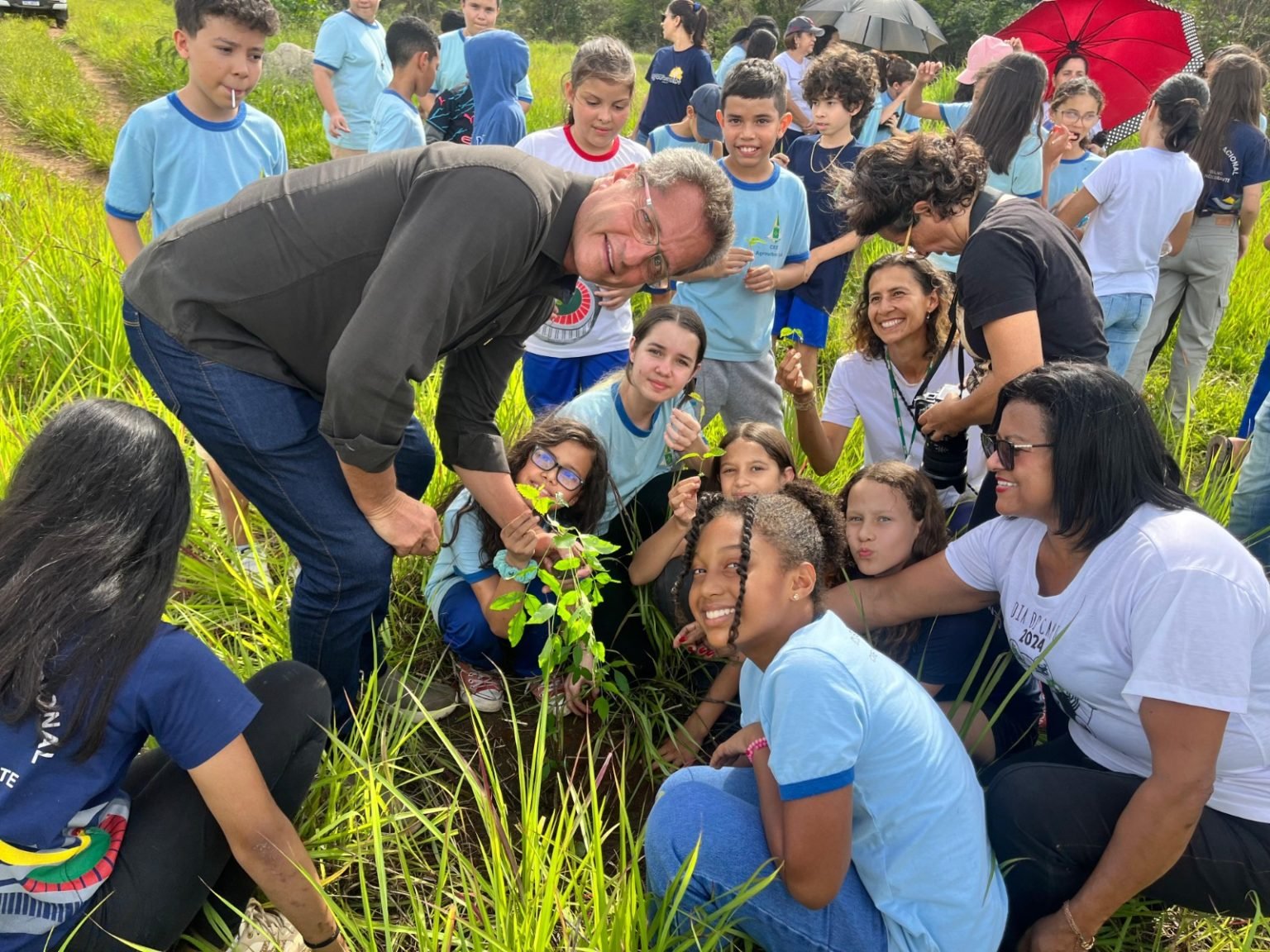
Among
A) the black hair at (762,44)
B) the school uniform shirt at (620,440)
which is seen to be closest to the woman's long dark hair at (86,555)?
the school uniform shirt at (620,440)

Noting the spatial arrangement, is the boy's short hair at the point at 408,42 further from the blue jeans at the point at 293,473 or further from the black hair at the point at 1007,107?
the blue jeans at the point at 293,473

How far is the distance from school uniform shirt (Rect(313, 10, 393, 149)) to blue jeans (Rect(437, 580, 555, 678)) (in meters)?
3.91

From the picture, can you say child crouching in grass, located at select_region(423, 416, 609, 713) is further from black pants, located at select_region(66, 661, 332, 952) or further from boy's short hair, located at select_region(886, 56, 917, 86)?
boy's short hair, located at select_region(886, 56, 917, 86)

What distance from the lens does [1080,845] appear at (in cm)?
185

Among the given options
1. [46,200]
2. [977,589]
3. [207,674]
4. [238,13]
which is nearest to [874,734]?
[977,589]

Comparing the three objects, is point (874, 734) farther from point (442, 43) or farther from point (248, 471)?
point (442, 43)

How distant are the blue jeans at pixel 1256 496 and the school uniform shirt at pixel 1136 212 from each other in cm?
139

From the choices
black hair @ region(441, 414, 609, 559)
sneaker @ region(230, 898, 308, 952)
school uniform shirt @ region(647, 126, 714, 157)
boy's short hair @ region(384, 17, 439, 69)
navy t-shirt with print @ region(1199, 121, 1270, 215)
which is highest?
boy's short hair @ region(384, 17, 439, 69)

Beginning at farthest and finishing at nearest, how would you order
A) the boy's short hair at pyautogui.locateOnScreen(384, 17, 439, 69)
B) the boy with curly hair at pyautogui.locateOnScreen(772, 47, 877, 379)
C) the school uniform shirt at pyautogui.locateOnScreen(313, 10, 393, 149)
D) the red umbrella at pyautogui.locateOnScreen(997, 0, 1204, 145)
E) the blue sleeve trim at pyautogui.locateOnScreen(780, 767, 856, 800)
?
the red umbrella at pyautogui.locateOnScreen(997, 0, 1204, 145) → the school uniform shirt at pyautogui.locateOnScreen(313, 10, 393, 149) → the boy's short hair at pyautogui.locateOnScreen(384, 17, 439, 69) → the boy with curly hair at pyautogui.locateOnScreen(772, 47, 877, 379) → the blue sleeve trim at pyautogui.locateOnScreen(780, 767, 856, 800)

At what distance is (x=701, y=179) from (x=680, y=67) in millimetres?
5332

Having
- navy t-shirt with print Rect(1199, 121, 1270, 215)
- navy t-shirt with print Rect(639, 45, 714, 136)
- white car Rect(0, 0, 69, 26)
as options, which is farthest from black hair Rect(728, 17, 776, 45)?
white car Rect(0, 0, 69, 26)

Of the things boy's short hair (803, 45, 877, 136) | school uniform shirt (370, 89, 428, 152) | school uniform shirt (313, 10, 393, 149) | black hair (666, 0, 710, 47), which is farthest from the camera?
black hair (666, 0, 710, 47)

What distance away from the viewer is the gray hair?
5.72 feet

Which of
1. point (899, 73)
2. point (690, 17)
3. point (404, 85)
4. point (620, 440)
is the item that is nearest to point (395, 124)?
→ point (404, 85)
